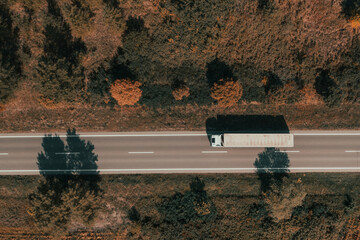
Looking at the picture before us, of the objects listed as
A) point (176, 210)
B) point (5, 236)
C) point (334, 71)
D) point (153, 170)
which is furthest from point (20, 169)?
point (334, 71)

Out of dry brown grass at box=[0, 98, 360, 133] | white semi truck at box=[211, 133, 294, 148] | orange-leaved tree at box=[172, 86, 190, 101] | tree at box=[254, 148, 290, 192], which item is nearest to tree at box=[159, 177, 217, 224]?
white semi truck at box=[211, 133, 294, 148]

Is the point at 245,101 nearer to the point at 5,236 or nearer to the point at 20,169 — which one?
the point at 20,169

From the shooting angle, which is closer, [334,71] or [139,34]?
[139,34]

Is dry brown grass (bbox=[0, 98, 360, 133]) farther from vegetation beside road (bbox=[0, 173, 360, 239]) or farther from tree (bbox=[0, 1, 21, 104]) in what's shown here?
vegetation beside road (bbox=[0, 173, 360, 239])

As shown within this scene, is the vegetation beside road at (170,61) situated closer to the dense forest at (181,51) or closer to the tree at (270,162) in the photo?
the dense forest at (181,51)

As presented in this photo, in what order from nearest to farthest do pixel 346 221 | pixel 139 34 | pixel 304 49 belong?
pixel 139 34 → pixel 304 49 → pixel 346 221

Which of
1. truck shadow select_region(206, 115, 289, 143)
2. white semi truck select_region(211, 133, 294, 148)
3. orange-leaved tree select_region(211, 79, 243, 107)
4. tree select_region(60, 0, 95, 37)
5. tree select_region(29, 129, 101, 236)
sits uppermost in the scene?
tree select_region(60, 0, 95, 37)
